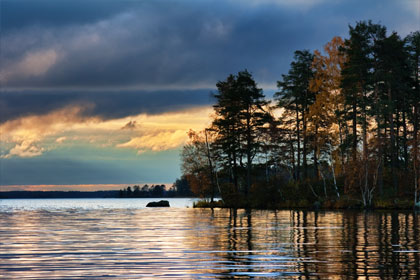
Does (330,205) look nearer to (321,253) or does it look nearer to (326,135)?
(326,135)

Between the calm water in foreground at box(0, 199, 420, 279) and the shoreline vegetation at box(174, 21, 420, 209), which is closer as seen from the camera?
the calm water in foreground at box(0, 199, 420, 279)

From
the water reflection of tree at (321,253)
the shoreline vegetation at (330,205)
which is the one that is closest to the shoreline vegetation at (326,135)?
the shoreline vegetation at (330,205)

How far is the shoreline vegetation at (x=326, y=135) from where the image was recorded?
76.7 m

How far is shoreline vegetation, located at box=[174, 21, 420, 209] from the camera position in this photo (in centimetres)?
7669

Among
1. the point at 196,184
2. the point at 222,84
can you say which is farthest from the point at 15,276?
the point at 222,84

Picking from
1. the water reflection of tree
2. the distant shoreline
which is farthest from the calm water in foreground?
the distant shoreline

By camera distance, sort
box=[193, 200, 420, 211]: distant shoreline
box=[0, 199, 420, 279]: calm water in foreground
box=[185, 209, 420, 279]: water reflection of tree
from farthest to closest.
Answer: box=[193, 200, 420, 211]: distant shoreline
box=[185, 209, 420, 279]: water reflection of tree
box=[0, 199, 420, 279]: calm water in foreground

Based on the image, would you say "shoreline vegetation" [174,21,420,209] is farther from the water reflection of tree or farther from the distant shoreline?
the water reflection of tree

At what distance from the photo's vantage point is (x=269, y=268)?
18.5m

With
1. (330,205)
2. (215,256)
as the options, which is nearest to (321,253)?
(215,256)

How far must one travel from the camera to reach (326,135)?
80.8m

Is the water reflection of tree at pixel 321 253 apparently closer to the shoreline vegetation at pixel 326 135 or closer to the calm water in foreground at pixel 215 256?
the calm water in foreground at pixel 215 256

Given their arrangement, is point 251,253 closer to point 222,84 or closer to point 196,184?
point 196,184

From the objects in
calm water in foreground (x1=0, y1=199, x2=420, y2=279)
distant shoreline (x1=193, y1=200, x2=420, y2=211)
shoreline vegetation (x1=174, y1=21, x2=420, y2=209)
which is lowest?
calm water in foreground (x1=0, y1=199, x2=420, y2=279)
